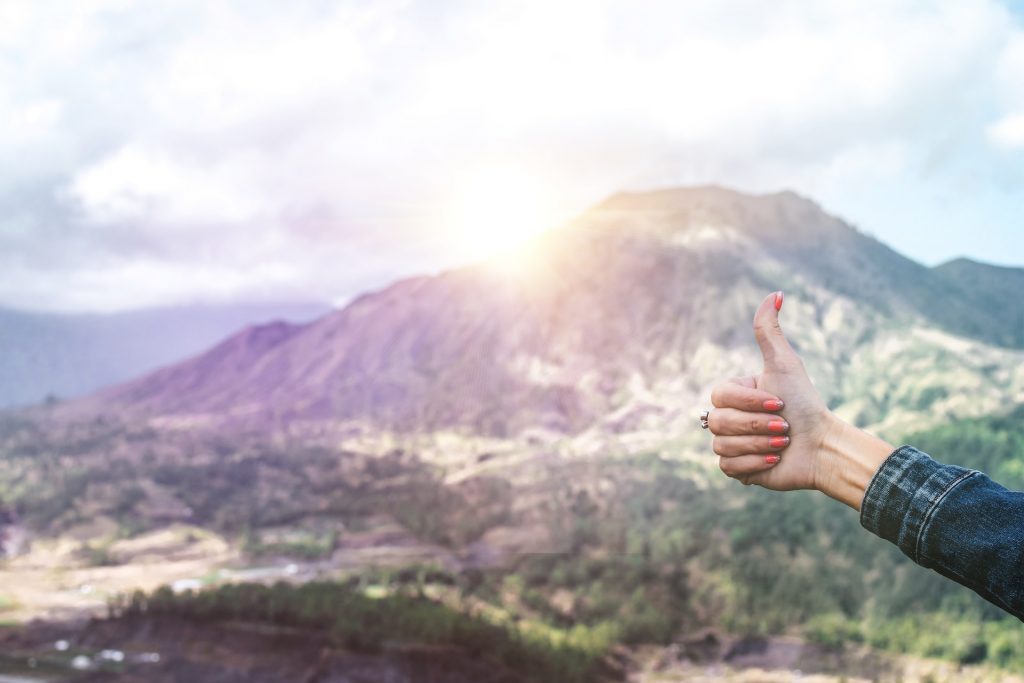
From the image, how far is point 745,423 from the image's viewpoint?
1.42 meters

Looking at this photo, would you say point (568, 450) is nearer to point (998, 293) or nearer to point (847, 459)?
point (998, 293)

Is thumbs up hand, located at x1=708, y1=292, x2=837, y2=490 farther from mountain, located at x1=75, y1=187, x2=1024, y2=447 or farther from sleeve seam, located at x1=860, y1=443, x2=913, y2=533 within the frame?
mountain, located at x1=75, y1=187, x2=1024, y2=447

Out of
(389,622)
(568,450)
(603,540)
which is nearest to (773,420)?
(389,622)

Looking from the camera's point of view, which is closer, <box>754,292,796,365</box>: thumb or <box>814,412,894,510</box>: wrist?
<box>814,412,894,510</box>: wrist

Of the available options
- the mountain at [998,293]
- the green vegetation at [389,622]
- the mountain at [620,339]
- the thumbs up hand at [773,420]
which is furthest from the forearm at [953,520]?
the mountain at [998,293]

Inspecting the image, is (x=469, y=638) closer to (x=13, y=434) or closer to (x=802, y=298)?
(x=802, y=298)

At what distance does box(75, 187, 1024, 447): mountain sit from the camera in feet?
54.6

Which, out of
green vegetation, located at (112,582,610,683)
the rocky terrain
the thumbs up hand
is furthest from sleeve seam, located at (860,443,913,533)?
green vegetation, located at (112,582,610,683)

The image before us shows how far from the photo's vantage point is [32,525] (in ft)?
51.1

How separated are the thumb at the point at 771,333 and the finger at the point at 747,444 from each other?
15 centimetres

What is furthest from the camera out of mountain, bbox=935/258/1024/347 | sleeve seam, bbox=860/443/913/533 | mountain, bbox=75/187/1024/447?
mountain, bbox=75/187/1024/447

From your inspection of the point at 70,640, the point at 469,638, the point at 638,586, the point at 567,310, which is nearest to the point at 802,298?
the point at 567,310

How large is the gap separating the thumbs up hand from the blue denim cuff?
9.0 inches

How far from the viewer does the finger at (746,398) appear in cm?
140
